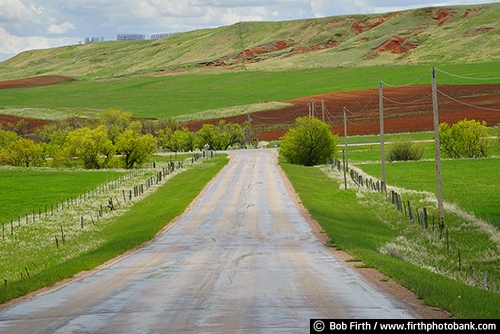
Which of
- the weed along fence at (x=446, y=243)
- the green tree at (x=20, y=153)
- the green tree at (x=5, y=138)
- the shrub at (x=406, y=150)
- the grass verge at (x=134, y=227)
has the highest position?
the green tree at (x=5, y=138)

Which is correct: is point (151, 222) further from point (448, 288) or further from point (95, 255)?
point (448, 288)

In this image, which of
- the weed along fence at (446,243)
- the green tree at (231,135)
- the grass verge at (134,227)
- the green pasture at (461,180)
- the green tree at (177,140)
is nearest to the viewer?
the grass verge at (134,227)

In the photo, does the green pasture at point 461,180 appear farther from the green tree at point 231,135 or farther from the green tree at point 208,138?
the green tree at point 231,135

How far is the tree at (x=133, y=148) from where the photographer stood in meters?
96.1

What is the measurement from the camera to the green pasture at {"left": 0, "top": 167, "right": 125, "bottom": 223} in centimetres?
5712

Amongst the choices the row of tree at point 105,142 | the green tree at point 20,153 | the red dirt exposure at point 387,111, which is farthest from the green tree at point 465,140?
the green tree at point 20,153

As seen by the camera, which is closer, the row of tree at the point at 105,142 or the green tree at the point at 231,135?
the row of tree at the point at 105,142

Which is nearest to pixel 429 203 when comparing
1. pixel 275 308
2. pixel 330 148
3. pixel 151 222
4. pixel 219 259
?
pixel 151 222

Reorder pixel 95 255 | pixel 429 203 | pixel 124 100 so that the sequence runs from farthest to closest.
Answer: pixel 124 100 → pixel 429 203 → pixel 95 255

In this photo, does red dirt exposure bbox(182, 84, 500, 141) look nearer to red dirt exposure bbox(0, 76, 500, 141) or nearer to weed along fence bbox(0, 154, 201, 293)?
red dirt exposure bbox(0, 76, 500, 141)

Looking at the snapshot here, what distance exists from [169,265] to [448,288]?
9806mm

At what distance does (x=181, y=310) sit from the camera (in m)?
16.2

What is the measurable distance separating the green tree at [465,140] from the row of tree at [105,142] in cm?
3662

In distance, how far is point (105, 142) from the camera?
321 ft
